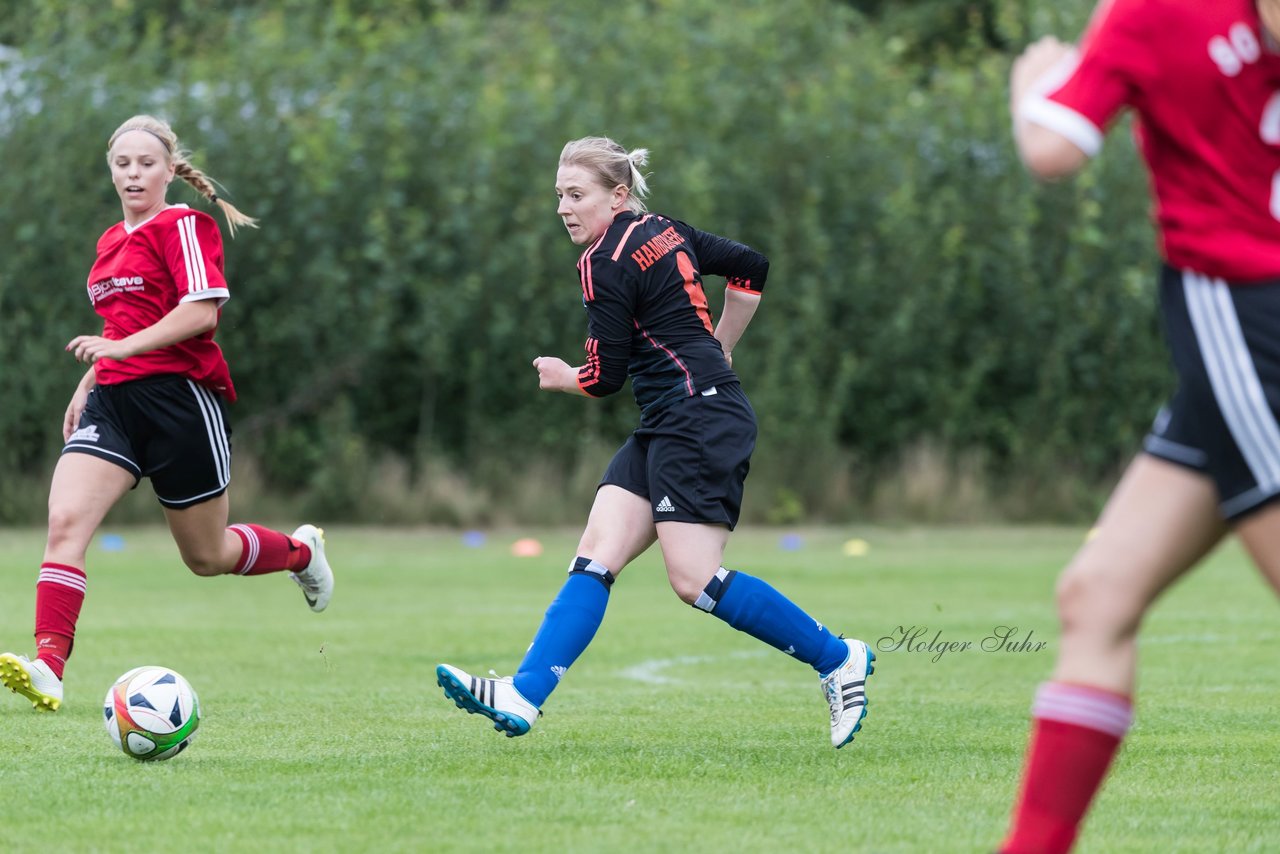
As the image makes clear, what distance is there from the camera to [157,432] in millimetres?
6949

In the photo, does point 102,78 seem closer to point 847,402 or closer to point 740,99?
point 740,99

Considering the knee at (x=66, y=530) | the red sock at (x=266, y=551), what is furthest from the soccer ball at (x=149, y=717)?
the red sock at (x=266, y=551)

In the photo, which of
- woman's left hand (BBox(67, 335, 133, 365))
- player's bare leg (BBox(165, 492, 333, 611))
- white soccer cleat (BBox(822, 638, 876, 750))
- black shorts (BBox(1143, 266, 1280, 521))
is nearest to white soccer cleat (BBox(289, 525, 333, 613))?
player's bare leg (BBox(165, 492, 333, 611))

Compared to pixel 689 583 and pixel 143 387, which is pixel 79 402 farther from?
pixel 689 583

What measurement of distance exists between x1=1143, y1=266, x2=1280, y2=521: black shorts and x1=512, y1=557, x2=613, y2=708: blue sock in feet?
8.58

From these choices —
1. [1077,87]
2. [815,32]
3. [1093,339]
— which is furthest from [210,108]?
[1077,87]

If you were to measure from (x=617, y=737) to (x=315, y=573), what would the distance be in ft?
7.82

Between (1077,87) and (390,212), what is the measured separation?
15.6 m

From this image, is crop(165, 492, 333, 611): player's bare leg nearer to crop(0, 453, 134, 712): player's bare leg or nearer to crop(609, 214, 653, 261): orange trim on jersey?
crop(0, 453, 134, 712): player's bare leg

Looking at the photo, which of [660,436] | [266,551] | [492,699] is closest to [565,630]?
[492,699]

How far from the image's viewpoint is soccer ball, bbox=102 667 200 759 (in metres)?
5.57
